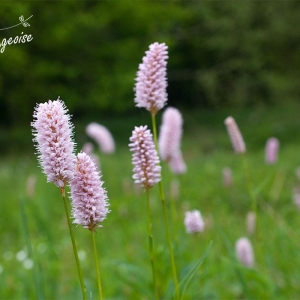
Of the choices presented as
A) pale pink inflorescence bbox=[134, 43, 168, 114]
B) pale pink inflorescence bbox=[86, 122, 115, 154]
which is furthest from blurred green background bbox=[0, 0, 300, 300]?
pale pink inflorescence bbox=[134, 43, 168, 114]

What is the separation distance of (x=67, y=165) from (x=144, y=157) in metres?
0.26

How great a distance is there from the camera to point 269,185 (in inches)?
338

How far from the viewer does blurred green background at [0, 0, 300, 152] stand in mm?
18547

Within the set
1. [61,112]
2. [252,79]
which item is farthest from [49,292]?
[252,79]

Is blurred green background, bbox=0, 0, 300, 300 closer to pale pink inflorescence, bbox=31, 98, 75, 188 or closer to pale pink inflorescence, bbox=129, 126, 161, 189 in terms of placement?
pale pink inflorescence, bbox=129, 126, 161, 189

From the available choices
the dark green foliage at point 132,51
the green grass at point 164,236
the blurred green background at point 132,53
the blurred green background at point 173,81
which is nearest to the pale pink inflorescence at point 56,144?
the green grass at point 164,236

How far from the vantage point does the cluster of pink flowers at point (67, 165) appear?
961mm

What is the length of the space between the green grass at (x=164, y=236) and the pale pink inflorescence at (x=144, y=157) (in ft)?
0.72

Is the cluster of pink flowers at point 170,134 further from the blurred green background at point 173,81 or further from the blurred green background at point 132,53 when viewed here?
the blurred green background at point 132,53

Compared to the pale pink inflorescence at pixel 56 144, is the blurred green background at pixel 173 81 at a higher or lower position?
higher

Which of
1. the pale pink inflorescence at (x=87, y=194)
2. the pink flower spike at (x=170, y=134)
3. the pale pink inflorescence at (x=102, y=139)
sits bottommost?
the pale pink inflorescence at (x=87, y=194)

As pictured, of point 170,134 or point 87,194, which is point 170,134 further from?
point 87,194

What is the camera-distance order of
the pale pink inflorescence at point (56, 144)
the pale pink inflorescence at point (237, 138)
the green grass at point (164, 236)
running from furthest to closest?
the green grass at point (164, 236) < the pale pink inflorescence at point (237, 138) < the pale pink inflorescence at point (56, 144)

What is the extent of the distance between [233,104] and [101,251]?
21.0 m
